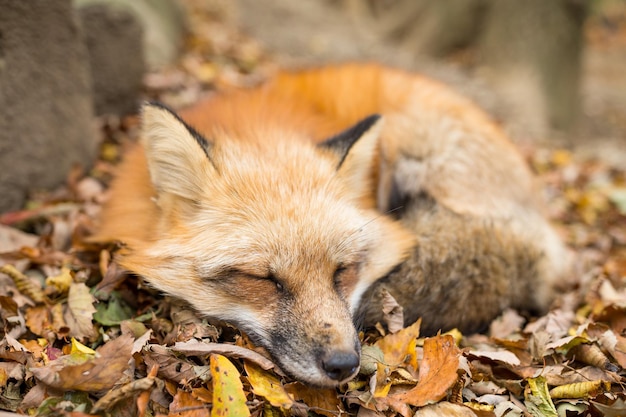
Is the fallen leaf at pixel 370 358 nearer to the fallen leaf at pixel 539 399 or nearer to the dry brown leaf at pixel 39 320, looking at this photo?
the fallen leaf at pixel 539 399

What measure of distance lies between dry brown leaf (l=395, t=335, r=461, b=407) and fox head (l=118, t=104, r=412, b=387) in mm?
365

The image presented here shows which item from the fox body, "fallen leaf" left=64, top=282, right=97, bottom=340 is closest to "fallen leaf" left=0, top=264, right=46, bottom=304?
"fallen leaf" left=64, top=282, right=97, bottom=340

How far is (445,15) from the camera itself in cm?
1102

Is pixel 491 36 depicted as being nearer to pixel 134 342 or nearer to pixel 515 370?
pixel 515 370

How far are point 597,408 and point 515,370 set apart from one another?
15.8 inches

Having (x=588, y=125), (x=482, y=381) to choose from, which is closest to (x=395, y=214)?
(x=482, y=381)

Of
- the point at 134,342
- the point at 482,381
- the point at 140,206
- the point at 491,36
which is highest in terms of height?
the point at 491,36

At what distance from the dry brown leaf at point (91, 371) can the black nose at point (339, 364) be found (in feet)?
2.66

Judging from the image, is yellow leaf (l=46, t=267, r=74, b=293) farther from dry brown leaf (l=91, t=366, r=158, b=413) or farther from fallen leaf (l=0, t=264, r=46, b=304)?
dry brown leaf (l=91, t=366, r=158, b=413)

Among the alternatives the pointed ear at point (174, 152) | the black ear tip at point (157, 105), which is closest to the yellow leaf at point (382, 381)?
the pointed ear at point (174, 152)

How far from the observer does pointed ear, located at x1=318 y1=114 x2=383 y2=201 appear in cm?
275

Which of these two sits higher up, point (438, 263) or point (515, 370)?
point (438, 263)

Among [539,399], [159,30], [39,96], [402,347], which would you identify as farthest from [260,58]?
[539,399]

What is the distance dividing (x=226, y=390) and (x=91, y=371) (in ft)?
1.73
